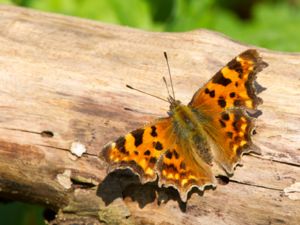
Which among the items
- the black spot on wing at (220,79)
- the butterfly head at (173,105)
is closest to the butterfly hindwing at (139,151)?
the butterfly head at (173,105)

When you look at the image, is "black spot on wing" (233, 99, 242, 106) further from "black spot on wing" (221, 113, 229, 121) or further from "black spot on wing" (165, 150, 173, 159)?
"black spot on wing" (165, 150, 173, 159)

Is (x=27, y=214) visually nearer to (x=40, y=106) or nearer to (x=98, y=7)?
(x=40, y=106)

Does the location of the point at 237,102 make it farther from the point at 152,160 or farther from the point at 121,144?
the point at 121,144

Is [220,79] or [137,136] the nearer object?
[137,136]

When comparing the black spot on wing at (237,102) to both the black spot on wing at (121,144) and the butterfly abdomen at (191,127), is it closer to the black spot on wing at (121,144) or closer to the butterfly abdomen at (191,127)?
the butterfly abdomen at (191,127)

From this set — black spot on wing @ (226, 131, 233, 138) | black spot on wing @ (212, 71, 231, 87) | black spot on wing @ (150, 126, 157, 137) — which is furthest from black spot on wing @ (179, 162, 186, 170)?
black spot on wing @ (212, 71, 231, 87)

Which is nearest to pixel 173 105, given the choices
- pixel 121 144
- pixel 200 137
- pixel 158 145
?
pixel 200 137

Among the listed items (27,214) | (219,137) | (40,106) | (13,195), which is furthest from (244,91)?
(27,214)
